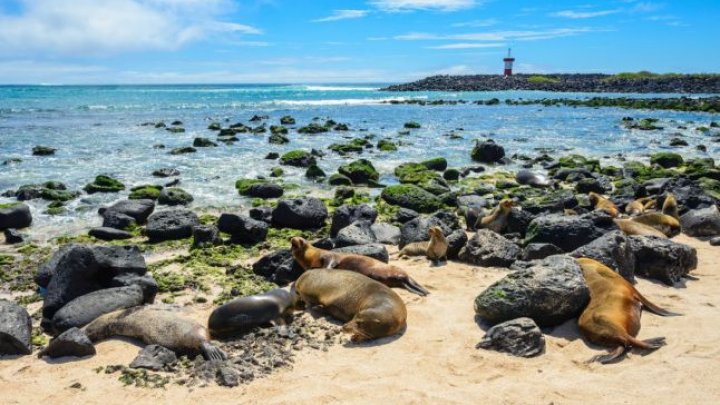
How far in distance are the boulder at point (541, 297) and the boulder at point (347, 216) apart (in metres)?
5.08

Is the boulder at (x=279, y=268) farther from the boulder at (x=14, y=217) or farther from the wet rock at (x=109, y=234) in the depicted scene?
the boulder at (x=14, y=217)

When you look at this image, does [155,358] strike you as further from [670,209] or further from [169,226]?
[670,209]

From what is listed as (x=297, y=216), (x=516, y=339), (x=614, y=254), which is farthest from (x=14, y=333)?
(x=614, y=254)

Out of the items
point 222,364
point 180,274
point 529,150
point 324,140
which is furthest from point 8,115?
point 222,364

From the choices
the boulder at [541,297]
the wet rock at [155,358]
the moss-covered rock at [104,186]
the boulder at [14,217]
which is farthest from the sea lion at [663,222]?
the moss-covered rock at [104,186]

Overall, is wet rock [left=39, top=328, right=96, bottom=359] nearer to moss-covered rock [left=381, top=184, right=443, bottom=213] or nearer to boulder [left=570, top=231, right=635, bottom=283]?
boulder [left=570, top=231, right=635, bottom=283]

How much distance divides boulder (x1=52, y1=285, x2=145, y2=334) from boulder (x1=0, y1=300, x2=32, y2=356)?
1.25 ft

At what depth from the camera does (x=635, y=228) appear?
10.4 m

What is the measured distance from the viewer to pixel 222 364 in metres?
5.95

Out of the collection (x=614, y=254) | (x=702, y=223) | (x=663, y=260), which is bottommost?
(x=702, y=223)

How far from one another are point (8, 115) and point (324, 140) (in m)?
30.3

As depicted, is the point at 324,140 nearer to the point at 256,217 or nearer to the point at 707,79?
the point at 256,217

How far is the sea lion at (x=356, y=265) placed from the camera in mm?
8266

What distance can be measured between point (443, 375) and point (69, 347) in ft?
13.0
